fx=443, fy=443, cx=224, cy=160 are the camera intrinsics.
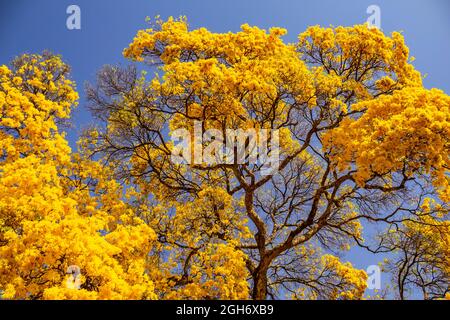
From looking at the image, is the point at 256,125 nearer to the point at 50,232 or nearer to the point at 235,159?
the point at 235,159

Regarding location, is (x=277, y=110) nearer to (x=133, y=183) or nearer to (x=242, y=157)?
(x=242, y=157)

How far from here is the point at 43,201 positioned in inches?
350

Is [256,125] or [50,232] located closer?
[50,232]

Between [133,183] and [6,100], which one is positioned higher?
[6,100]

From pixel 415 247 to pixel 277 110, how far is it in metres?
6.28

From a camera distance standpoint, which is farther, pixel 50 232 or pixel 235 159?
pixel 235 159

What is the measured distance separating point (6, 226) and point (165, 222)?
5.99 meters

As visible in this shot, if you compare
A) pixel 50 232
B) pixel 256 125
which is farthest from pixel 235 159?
pixel 50 232
